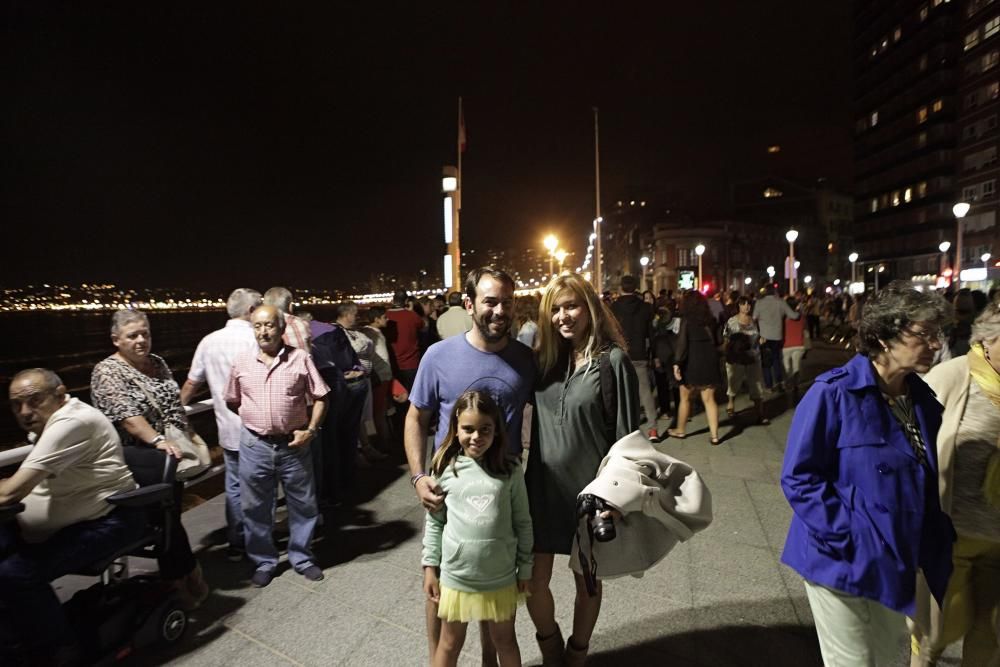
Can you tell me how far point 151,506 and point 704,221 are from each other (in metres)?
70.7

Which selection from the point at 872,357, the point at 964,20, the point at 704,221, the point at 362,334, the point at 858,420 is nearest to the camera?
the point at 858,420

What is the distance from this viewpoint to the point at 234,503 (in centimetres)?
425

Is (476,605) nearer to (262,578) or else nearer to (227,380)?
(262,578)

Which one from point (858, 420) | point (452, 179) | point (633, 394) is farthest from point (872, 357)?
point (452, 179)

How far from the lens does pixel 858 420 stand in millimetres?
2057

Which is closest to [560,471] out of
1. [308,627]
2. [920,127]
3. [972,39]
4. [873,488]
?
[873,488]

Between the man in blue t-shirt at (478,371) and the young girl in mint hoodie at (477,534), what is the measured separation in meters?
0.12


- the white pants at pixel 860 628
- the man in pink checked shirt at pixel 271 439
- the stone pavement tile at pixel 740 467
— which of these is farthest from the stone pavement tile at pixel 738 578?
the man in pink checked shirt at pixel 271 439

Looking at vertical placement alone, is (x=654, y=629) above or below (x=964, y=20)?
below

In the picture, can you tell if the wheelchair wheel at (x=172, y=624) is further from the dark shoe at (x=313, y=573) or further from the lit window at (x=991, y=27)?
the lit window at (x=991, y=27)

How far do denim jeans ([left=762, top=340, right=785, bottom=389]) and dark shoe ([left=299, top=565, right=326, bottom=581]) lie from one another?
7995 millimetres

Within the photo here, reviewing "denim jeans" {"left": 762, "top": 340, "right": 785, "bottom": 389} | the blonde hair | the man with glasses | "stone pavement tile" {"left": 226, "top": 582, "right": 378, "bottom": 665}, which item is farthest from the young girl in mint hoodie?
"denim jeans" {"left": 762, "top": 340, "right": 785, "bottom": 389}

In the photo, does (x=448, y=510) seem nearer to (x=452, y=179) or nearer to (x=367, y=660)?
(x=367, y=660)

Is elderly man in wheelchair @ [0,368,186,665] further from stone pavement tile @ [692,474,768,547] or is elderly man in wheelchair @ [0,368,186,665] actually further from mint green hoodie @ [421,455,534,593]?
stone pavement tile @ [692,474,768,547]
